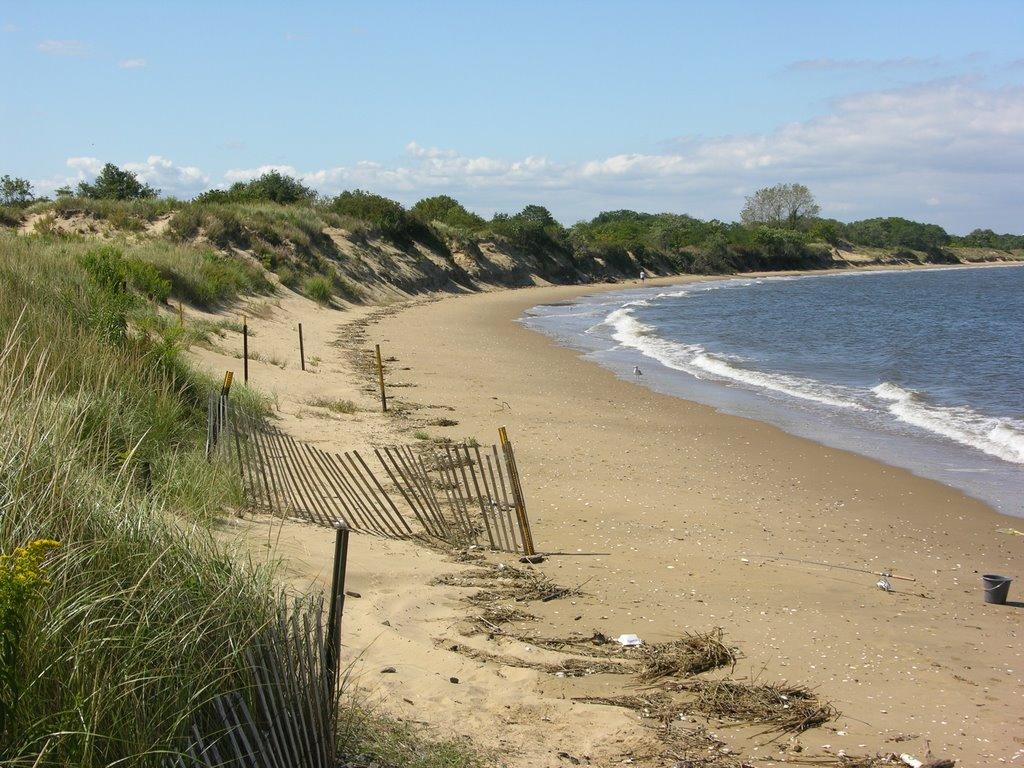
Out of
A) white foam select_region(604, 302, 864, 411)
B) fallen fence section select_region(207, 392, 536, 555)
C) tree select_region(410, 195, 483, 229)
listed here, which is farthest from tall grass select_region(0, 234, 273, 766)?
tree select_region(410, 195, 483, 229)

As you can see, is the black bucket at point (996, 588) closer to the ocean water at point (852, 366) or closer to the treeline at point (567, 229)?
the ocean water at point (852, 366)

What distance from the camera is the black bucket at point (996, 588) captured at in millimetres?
7570

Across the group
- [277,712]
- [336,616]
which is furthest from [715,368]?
[277,712]

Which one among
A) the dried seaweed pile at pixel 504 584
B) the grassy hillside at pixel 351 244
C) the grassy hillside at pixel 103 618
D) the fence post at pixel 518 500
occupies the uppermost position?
the grassy hillside at pixel 351 244

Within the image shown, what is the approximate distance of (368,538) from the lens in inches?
309

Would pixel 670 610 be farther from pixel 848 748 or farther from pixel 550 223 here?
pixel 550 223

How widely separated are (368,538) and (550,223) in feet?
237

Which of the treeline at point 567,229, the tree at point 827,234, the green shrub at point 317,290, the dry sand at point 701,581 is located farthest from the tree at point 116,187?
the tree at point 827,234

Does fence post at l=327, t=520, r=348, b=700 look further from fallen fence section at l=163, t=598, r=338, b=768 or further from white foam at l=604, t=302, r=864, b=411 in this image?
white foam at l=604, t=302, r=864, b=411

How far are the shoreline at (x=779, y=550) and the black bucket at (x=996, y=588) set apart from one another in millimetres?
111

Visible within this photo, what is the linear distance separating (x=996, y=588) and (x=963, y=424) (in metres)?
9.99

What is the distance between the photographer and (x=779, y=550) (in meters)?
8.78

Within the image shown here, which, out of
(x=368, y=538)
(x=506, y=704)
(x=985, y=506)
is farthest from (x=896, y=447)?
(x=506, y=704)

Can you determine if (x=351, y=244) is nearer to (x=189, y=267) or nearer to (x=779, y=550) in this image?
(x=189, y=267)
